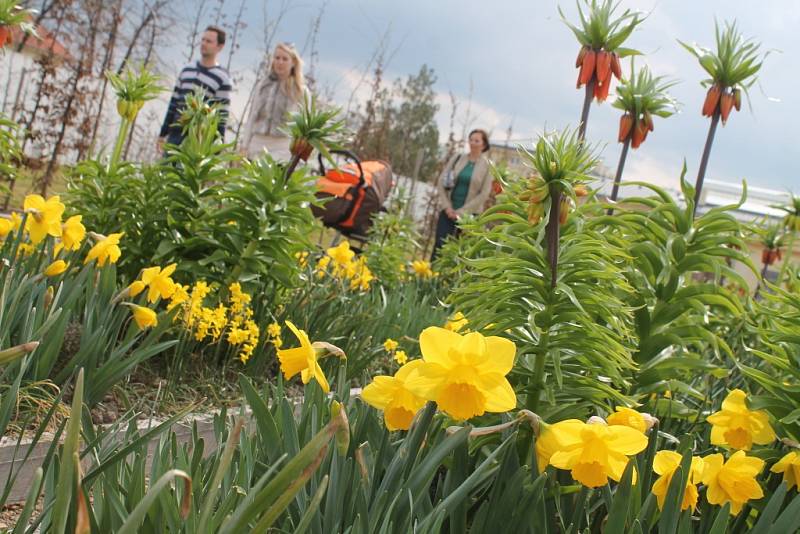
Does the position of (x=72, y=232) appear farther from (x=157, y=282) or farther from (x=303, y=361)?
(x=303, y=361)

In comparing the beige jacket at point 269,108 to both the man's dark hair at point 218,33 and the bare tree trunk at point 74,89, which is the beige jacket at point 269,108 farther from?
the bare tree trunk at point 74,89

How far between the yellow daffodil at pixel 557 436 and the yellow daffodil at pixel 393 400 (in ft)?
0.68

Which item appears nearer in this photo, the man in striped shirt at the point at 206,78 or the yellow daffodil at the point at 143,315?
the yellow daffodil at the point at 143,315

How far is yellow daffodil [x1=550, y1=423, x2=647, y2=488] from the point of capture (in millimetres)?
1254

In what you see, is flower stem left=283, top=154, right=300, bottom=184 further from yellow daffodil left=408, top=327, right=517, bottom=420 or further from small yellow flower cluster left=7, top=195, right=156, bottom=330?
yellow daffodil left=408, top=327, right=517, bottom=420

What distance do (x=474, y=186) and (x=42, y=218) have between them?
5.01 metres

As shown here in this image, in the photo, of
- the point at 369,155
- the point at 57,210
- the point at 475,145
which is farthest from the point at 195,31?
the point at 57,210

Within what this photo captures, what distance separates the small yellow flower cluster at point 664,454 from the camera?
1.26m

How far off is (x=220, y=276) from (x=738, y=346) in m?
2.64

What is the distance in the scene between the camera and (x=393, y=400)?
1.38 meters

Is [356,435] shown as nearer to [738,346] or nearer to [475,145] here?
[738,346]

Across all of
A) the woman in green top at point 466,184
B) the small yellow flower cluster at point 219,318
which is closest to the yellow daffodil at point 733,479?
the small yellow flower cluster at point 219,318

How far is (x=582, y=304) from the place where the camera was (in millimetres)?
1739

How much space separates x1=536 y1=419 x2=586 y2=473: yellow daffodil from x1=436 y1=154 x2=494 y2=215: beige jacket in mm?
5514
